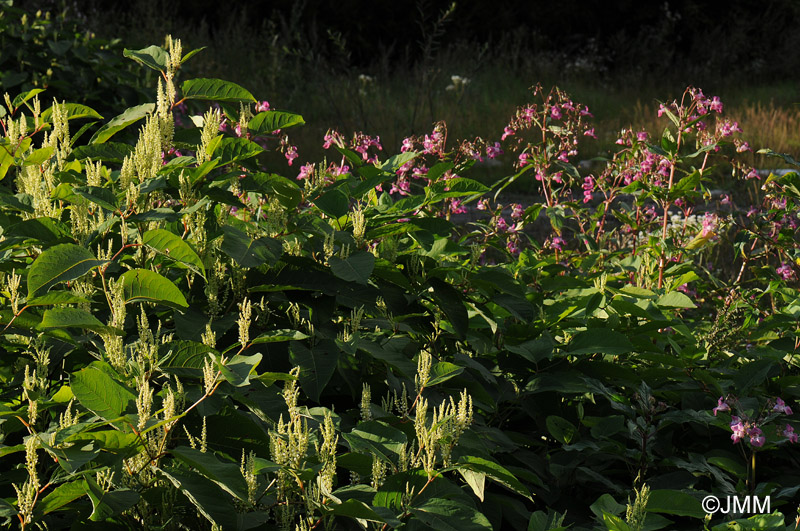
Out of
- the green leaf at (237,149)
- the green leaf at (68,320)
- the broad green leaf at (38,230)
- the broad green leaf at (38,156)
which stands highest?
the green leaf at (237,149)

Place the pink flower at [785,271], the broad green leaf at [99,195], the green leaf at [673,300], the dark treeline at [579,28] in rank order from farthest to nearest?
the dark treeline at [579,28]
the pink flower at [785,271]
the green leaf at [673,300]
the broad green leaf at [99,195]

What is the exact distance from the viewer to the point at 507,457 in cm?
195

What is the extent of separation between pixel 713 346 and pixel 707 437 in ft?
1.16

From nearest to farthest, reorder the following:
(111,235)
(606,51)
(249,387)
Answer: (249,387) → (111,235) → (606,51)

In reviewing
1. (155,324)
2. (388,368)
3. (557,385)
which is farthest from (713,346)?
(155,324)

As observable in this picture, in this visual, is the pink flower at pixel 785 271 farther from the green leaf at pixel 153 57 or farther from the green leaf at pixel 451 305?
the green leaf at pixel 153 57

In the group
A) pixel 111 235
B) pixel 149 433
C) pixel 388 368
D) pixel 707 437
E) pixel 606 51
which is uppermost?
pixel 111 235

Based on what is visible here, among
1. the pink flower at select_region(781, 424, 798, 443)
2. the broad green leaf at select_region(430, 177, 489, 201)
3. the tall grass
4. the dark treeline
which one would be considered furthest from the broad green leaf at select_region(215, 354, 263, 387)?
the dark treeline

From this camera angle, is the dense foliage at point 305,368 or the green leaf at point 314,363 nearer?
the dense foliage at point 305,368

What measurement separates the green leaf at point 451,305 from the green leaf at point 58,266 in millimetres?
755

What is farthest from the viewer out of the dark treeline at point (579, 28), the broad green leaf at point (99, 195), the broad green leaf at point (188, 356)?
the dark treeline at point (579, 28)

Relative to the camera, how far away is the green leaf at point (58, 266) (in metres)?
1.41

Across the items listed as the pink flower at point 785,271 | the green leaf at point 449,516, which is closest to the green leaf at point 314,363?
the green leaf at point 449,516

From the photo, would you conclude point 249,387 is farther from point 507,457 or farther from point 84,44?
point 84,44
